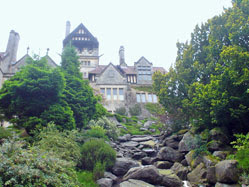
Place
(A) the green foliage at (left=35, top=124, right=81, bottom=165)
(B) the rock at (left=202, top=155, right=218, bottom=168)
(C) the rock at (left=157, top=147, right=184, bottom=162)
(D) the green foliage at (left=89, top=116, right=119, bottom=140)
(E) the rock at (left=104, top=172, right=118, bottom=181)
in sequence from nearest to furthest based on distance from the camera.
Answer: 1. (A) the green foliage at (left=35, top=124, right=81, bottom=165)
2. (B) the rock at (left=202, top=155, right=218, bottom=168)
3. (E) the rock at (left=104, top=172, right=118, bottom=181)
4. (C) the rock at (left=157, top=147, right=184, bottom=162)
5. (D) the green foliage at (left=89, top=116, right=119, bottom=140)

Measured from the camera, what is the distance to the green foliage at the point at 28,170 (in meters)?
5.66

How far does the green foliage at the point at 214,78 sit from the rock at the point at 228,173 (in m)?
2.82

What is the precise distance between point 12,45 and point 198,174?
1579 inches

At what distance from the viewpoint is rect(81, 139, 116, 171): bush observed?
37.1 ft

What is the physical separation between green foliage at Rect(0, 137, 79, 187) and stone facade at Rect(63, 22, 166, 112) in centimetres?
2712

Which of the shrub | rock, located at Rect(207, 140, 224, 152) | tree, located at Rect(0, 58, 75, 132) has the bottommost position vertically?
rock, located at Rect(207, 140, 224, 152)

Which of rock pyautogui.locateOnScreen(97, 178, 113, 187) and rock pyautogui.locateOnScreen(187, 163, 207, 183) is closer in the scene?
rock pyautogui.locateOnScreen(97, 178, 113, 187)

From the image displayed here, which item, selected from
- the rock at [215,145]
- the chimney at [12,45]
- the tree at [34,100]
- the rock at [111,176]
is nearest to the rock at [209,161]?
the rock at [215,145]

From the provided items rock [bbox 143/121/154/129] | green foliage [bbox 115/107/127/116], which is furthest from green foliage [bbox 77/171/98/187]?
green foliage [bbox 115/107/127/116]

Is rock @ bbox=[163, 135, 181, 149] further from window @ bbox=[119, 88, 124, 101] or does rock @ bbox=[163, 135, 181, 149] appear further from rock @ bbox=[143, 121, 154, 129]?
window @ bbox=[119, 88, 124, 101]

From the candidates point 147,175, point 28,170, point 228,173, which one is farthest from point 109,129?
point 28,170

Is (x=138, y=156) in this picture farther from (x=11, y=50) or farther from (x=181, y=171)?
(x=11, y=50)

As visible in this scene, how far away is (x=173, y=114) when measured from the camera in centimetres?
1770

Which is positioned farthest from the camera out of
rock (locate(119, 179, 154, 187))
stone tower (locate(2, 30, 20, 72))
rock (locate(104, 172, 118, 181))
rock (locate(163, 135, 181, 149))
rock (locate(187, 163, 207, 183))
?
stone tower (locate(2, 30, 20, 72))
